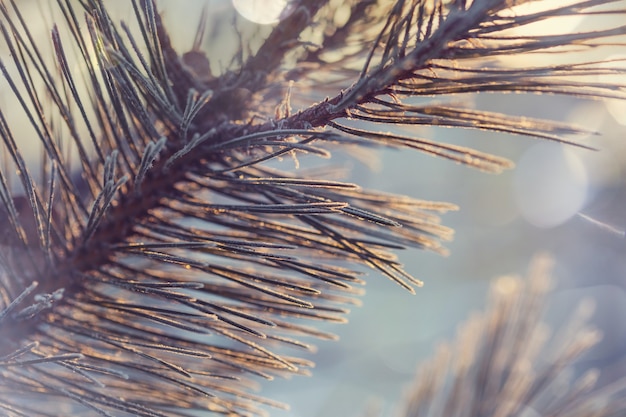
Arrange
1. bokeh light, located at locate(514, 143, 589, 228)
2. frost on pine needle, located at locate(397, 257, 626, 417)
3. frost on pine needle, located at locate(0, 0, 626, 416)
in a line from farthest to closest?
bokeh light, located at locate(514, 143, 589, 228)
frost on pine needle, located at locate(397, 257, 626, 417)
frost on pine needle, located at locate(0, 0, 626, 416)

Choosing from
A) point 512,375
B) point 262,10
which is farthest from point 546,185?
point 262,10

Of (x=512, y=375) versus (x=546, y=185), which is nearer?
(x=512, y=375)

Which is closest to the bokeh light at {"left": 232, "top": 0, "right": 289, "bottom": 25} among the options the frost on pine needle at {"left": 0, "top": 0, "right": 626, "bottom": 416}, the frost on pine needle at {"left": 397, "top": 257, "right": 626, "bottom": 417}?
the frost on pine needle at {"left": 0, "top": 0, "right": 626, "bottom": 416}

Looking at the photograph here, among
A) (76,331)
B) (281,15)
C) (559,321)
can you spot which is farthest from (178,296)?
(559,321)

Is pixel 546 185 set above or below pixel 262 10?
above

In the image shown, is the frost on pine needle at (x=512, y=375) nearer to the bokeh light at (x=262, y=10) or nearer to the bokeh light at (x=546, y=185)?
the bokeh light at (x=262, y=10)

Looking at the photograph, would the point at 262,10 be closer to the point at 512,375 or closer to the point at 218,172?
the point at 218,172

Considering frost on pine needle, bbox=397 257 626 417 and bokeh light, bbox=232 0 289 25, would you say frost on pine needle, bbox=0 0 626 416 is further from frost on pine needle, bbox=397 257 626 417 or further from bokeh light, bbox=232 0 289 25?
frost on pine needle, bbox=397 257 626 417

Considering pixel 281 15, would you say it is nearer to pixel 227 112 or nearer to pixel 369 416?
pixel 227 112

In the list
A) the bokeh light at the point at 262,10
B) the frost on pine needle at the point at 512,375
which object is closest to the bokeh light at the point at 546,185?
the frost on pine needle at the point at 512,375
